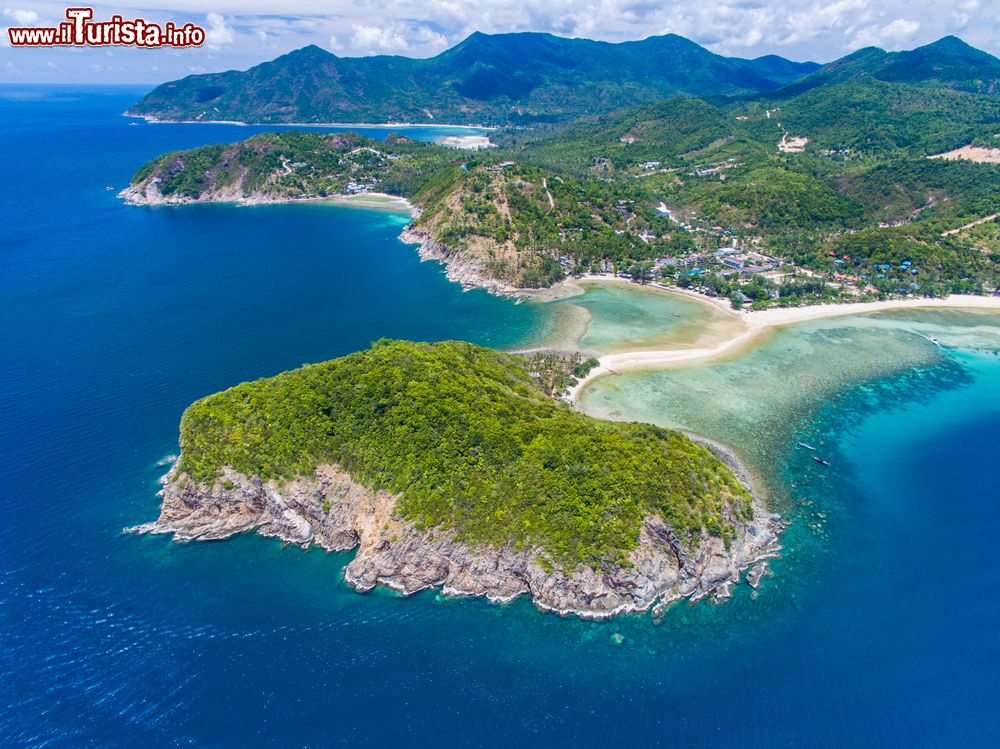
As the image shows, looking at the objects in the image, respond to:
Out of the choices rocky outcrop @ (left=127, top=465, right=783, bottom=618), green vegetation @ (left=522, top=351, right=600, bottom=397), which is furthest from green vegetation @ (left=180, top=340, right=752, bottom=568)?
green vegetation @ (left=522, top=351, right=600, bottom=397)

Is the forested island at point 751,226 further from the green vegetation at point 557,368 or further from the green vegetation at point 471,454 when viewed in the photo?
the green vegetation at point 471,454

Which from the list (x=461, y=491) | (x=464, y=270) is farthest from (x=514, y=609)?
(x=464, y=270)

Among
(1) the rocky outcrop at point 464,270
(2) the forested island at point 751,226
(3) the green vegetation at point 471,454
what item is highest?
(2) the forested island at point 751,226

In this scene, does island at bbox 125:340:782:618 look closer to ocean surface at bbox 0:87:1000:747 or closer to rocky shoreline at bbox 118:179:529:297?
ocean surface at bbox 0:87:1000:747

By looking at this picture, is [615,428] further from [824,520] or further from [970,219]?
[970,219]

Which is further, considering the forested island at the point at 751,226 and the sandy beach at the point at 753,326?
the forested island at the point at 751,226

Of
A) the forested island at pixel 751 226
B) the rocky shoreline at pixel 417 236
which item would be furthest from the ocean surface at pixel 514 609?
the rocky shoreline at pixel 417 236
